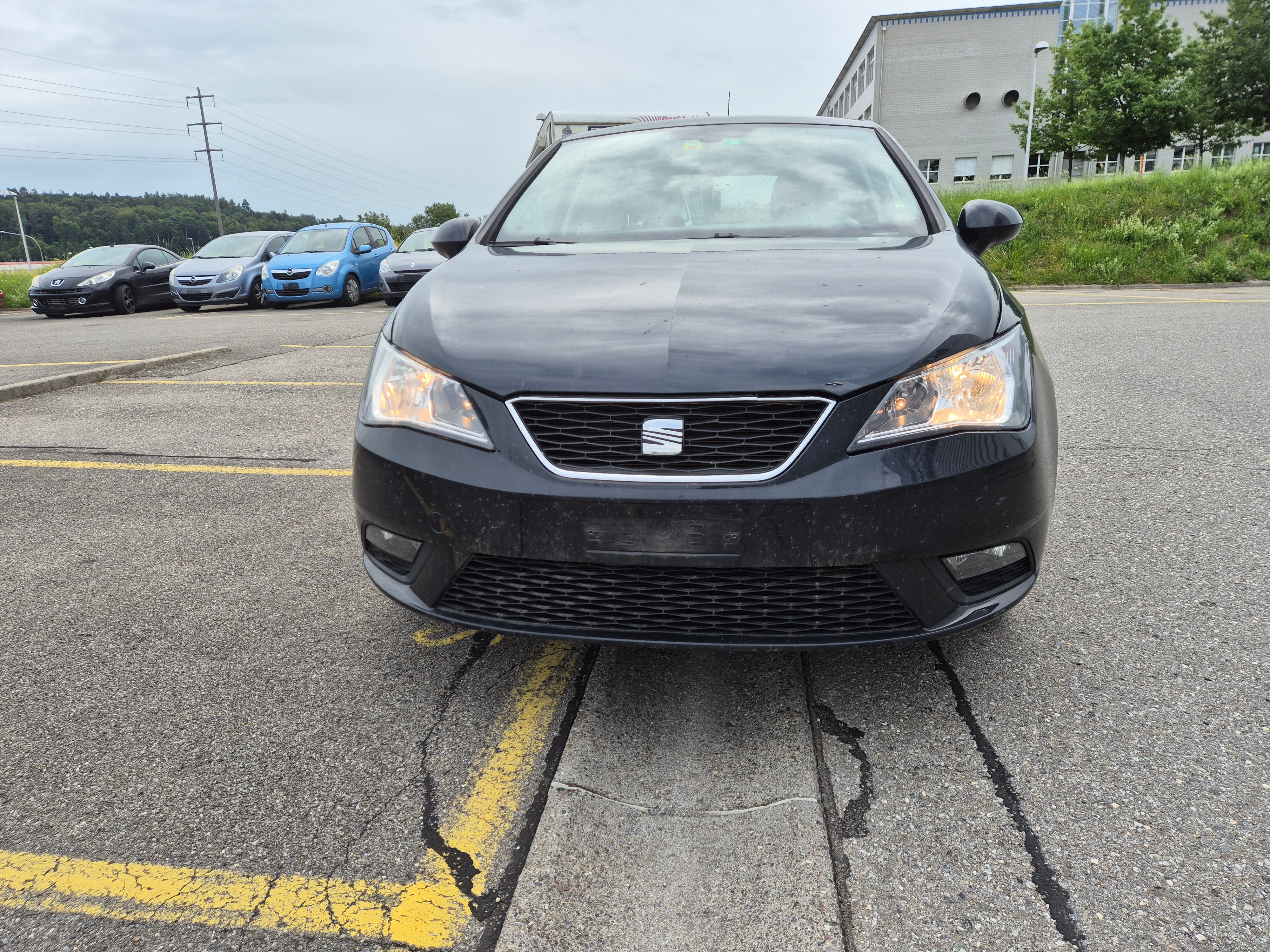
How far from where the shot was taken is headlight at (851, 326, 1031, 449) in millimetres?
1860

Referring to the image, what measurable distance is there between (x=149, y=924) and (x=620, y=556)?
1.07 metres

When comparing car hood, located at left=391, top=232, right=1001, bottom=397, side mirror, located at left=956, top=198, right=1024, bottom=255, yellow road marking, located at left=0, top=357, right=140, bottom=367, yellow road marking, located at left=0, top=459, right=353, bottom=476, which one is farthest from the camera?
yellow road marking, located at left=0, top=357, right=140, bottom=367

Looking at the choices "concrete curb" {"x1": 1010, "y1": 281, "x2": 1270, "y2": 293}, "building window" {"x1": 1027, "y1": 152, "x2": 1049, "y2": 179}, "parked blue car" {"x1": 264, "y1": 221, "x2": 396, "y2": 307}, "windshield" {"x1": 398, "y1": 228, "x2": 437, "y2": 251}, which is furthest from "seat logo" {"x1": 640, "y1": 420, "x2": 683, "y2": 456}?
"building window" {"x1": 1027, "y1": 152, "x2": 1049, "y2": 179}

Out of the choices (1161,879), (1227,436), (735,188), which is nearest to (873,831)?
(1161,879)

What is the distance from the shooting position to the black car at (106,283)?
16.0 m

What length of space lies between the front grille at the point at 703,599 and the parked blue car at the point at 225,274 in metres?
16.3

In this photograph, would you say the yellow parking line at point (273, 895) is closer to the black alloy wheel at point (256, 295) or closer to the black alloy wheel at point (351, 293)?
the black alloy wheel at point (351, 293)

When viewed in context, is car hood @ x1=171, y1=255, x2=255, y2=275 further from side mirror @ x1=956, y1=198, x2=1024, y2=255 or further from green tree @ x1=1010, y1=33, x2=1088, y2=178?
green tree @ x1=1010, y1=33, x2=1088, y2=178

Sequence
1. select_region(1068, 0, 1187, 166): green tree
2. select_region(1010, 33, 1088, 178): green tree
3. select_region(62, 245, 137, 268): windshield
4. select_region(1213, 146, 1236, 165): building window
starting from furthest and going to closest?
select_region(1010, 33, 1088, 178): green tree
select_region(1213, 146, 1236, 165): building window
select_region(1068, 0, 1187, 166): green tree
select_region(62, 245, 137, 268): windshield

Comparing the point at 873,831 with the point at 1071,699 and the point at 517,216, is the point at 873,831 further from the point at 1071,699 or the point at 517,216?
the point at 517,216

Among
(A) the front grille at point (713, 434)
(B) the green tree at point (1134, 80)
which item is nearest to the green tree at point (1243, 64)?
(B) the green tree at point (1134, 80)

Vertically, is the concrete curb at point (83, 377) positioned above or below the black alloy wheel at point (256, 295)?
above

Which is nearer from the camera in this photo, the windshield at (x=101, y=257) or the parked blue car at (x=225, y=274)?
the parked blue car at (x=225, y=274)

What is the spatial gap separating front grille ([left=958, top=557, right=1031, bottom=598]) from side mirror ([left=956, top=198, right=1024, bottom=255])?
1251 millimetres
